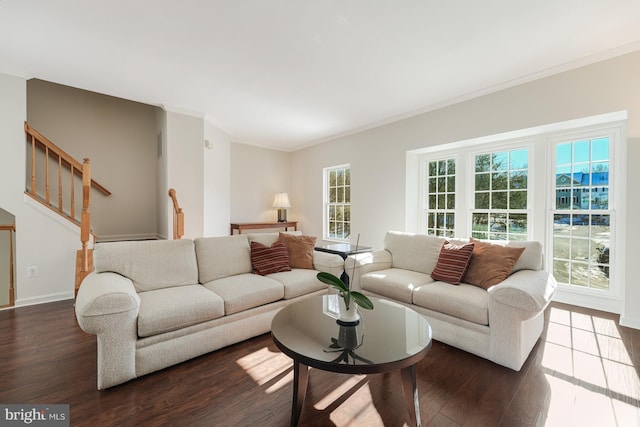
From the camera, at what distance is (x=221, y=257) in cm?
276

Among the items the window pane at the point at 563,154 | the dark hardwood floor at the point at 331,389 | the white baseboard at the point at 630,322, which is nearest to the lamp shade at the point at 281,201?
the dark hardwood floor at the point at 331,389

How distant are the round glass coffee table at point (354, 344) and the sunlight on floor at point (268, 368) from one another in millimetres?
356

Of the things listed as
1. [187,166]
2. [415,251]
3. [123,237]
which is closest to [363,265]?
[415,251]

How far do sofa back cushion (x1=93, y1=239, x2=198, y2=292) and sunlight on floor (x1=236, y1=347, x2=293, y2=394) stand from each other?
3.05 ft

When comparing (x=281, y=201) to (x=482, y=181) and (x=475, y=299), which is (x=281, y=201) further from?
(x=475, y=299)

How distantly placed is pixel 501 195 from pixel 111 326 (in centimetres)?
431

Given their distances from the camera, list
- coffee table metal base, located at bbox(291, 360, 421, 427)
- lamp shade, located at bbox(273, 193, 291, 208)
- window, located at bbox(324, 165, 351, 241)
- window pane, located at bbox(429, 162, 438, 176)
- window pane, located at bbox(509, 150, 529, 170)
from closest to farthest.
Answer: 1. coffee table metal base, located at bbox(291, 360, 421, 427)
2. window pane, located at bbox(509, 150, 529, 170)
3. window pane, located at bbox(429, 162, 438, 176)
4. window, located at bbox(324, 165, 351, 241)
5. lamp shade, located at bbox(273, 193, 291, 208)

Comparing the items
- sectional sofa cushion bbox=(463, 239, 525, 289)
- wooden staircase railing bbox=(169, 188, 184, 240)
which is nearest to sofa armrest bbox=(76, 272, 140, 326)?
wooden staircase railing bbox=(169, 188, 184, 240)

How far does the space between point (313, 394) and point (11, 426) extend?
5.15 ft

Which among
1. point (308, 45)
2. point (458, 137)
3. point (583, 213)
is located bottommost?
point (583, 213)

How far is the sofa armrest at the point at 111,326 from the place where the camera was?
1646 mm

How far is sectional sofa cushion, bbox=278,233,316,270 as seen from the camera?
3.12 m

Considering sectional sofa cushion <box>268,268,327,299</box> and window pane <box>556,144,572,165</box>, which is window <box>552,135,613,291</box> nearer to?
window pane <box>556,144,572,165</box>

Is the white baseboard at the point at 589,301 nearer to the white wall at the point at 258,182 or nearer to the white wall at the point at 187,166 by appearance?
the white wall at the point at 258,182
